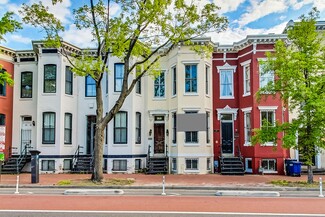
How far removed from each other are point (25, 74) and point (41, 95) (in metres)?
2.76

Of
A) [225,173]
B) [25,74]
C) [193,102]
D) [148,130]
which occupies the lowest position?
[225,173]

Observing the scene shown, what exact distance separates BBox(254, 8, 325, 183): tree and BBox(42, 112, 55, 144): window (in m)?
14.9

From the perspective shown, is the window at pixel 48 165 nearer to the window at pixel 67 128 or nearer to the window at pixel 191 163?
the window at pixel 67 128

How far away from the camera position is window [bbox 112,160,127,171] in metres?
24.7

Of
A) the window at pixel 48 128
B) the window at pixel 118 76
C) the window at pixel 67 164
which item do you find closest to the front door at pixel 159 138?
the window at pixel 118 76

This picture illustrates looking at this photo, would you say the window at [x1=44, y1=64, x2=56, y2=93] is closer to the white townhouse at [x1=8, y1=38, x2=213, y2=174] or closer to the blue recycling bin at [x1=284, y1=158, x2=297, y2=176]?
the white townhouse at [x1=8, y1=38, x2=213, y2=174]

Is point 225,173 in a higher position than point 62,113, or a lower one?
lower

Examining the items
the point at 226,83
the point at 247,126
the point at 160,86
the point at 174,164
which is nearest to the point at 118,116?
the point at 160,86

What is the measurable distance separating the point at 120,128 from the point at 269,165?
11.0 meters

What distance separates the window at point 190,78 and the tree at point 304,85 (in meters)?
7.03

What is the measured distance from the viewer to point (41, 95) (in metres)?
25.3

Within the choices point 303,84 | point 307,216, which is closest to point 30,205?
point 307,216

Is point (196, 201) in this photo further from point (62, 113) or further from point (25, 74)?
point (25, 74)

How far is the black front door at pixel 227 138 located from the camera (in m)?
25.5
